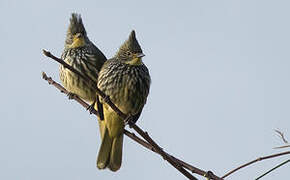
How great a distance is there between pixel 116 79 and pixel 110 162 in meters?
0.85

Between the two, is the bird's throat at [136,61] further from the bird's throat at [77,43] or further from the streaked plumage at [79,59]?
the bird's throat at [77,43]

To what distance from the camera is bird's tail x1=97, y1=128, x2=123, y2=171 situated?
548 cm

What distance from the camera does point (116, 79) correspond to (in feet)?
17.8

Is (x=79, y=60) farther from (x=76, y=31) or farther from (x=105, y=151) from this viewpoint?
(x=105, y=151)

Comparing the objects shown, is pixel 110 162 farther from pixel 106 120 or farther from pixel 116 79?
pixel 116 79

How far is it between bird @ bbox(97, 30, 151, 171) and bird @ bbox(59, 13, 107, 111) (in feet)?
2.15

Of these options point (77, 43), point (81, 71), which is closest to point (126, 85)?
point (81, 71)

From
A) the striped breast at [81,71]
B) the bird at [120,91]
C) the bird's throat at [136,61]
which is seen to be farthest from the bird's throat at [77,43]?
the bird's throat at [136,61]

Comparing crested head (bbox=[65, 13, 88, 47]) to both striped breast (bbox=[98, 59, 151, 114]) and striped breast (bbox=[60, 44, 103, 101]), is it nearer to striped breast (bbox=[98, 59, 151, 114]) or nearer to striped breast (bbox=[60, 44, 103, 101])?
striped breast (bbox=[60, 44, 103, 101])

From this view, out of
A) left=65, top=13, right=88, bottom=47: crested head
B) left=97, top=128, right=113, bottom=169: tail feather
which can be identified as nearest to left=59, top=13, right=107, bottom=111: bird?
left=65, top=13, right=88, bottom=47: crested head

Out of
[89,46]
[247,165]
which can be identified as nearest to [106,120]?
[89,46]

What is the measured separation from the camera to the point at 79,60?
648 centimetres

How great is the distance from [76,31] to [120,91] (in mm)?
1663

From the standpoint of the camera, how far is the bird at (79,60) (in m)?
6.38
